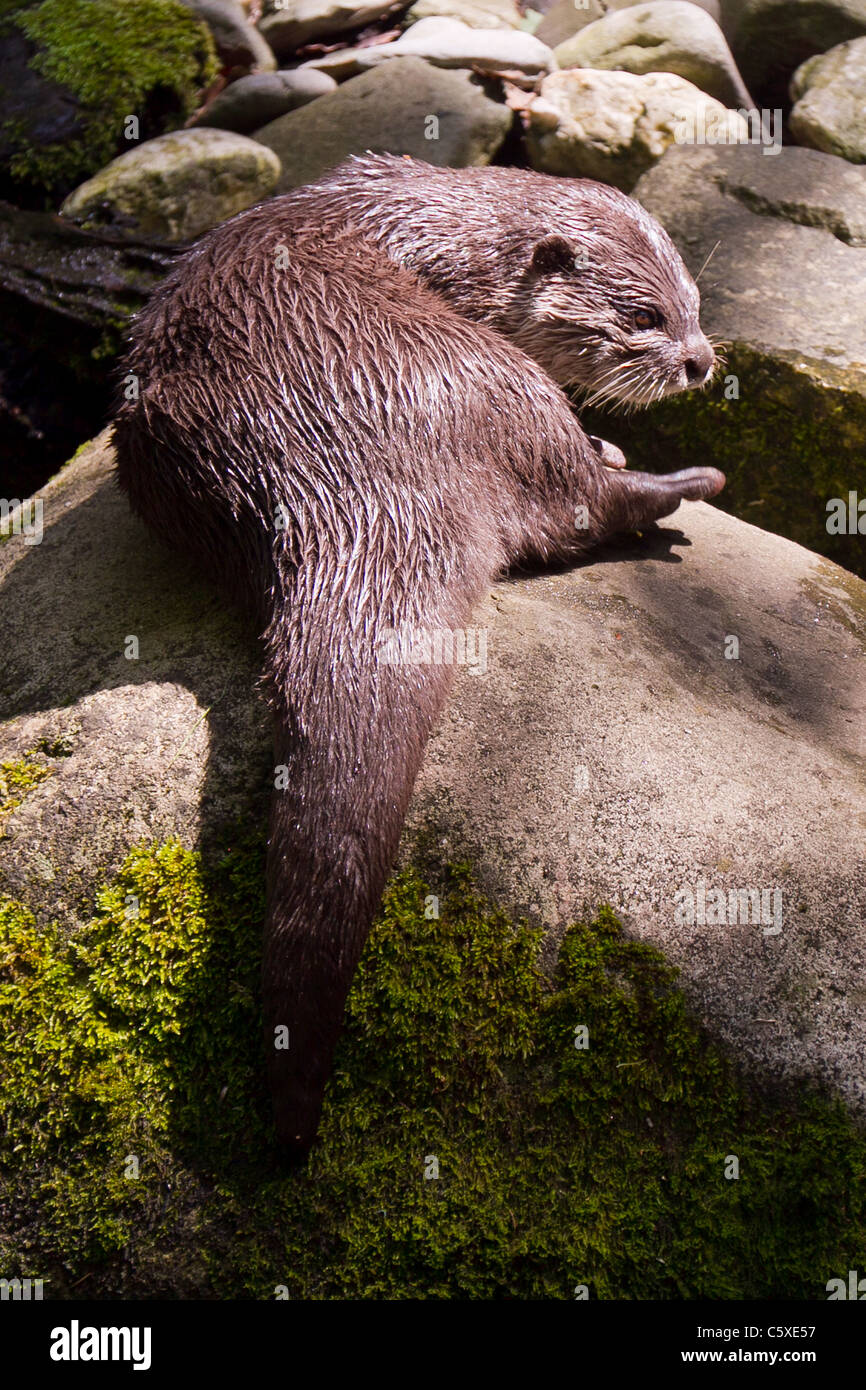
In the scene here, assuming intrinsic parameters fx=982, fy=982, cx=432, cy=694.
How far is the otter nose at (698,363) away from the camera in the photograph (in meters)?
3.08

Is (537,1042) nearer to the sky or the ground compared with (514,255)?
nearer to the ground

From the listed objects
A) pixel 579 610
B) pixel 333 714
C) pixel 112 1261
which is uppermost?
pixel 333 714

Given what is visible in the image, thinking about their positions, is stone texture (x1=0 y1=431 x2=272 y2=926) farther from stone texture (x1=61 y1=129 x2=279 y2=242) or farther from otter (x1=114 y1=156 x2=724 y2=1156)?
stone texture (x1=61 y1=129 x2=279 y2=242)

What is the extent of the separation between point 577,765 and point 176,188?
373 centimetres

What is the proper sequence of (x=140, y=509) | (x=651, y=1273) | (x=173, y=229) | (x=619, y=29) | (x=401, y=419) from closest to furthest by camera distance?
(x=651, y=1273), (x=401, y=419), (x=140, y=509), (x=173, y=229), (x=619, y=29)

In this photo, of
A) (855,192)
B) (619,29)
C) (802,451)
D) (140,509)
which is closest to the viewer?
(140,509)

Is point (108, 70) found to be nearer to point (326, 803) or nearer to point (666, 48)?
point (666, 48)

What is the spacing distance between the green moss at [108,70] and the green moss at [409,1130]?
4294 millimetres

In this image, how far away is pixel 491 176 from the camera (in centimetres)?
306

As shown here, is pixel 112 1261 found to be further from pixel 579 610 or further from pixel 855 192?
pixel 855 192

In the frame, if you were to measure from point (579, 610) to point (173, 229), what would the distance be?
3.10 metres

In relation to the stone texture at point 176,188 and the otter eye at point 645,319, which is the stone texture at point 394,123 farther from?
the otter eye at point 645,319

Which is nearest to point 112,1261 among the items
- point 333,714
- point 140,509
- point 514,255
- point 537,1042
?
point 537,1042

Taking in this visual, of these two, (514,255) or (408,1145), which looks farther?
(514,255)
